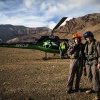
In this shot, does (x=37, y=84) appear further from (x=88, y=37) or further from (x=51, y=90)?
(x=88, y=37)

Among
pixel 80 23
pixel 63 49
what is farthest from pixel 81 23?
pixel 63 49

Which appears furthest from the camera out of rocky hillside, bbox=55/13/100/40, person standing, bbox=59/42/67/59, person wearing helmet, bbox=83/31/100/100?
rocky hillside, bbox=55/13/100/40

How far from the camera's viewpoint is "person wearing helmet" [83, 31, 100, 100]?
309 inches

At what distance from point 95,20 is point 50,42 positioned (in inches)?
4711

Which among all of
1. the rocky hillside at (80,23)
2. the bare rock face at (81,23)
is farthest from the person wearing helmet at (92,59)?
the bare rock face at (81,23)

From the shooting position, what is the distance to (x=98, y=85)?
785cm

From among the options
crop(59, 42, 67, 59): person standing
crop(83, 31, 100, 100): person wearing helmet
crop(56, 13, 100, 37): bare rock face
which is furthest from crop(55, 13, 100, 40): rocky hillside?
crop(83, 31, 100, 100): person wearing helmet

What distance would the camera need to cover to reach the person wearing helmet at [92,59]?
7.84 metres

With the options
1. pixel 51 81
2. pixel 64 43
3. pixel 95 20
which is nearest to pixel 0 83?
pixel 51 81

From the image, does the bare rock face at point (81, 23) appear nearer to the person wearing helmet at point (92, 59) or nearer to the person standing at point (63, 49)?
the person standing at point (63, 49)

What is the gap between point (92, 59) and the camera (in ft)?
26.4

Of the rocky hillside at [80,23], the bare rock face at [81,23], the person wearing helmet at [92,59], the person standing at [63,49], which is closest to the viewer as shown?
the person wearing helmet at [92,59]

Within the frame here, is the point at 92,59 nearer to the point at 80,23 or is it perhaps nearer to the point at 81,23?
the point at 81,23

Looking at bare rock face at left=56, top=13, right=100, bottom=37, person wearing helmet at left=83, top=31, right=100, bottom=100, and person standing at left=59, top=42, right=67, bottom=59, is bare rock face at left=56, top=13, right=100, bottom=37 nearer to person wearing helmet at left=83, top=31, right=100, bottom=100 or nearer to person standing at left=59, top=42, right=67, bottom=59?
person standing at left=59, top=42, right=67, bottom=59
